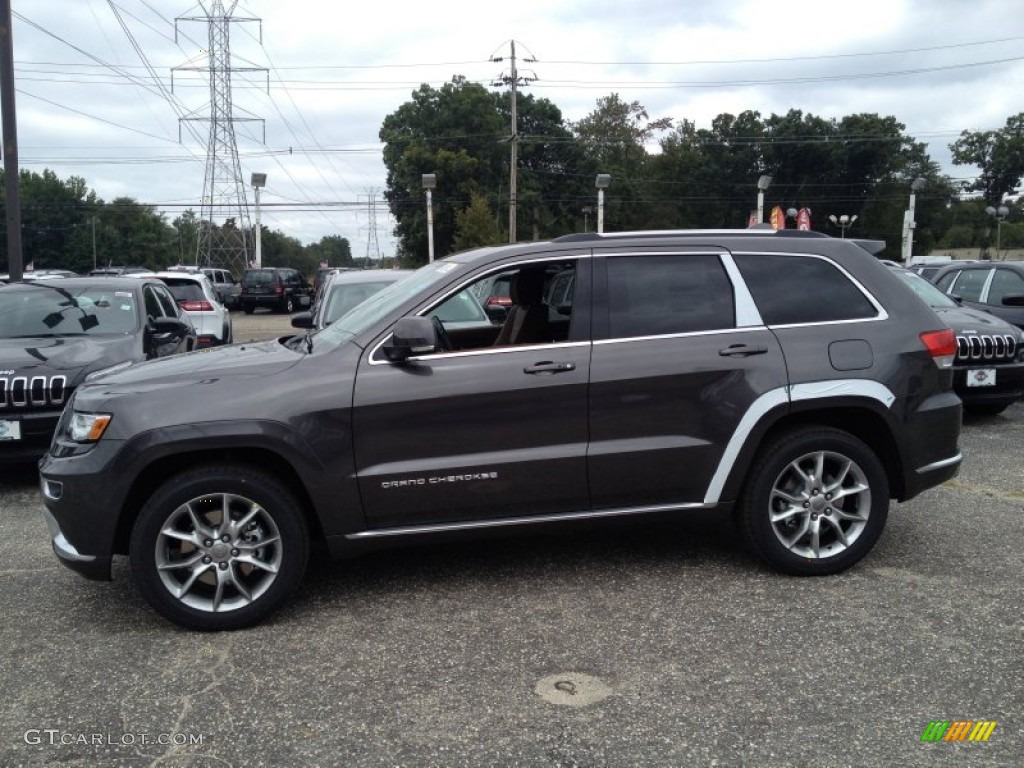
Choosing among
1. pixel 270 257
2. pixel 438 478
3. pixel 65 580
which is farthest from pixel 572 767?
pixel 270 257

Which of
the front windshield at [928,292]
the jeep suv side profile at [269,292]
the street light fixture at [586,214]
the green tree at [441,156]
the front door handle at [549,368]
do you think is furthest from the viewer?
the street light fixture at [586,214]

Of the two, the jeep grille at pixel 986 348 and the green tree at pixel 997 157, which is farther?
the green tree at pixel 997 157

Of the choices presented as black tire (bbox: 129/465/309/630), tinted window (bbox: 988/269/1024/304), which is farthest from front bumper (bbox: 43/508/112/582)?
tinted window (bbox: 988/269/1024/304)

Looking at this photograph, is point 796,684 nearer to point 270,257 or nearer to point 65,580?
point 65,580

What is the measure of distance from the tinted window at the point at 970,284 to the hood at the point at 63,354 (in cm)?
971

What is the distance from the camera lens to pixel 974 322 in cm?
891

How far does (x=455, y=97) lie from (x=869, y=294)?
228 ft

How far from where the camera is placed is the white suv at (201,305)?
14.2 metres

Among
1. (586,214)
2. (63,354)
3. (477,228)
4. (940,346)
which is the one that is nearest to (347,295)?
(63,354)

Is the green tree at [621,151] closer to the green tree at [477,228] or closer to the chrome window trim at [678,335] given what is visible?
the green tree at [477,228]

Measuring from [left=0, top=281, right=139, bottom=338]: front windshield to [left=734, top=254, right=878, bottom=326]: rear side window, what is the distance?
5.61 m

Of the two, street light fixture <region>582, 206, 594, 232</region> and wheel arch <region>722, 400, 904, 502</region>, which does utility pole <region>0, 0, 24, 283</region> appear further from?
street light fixture <region>582, 206, 594, 232</region>

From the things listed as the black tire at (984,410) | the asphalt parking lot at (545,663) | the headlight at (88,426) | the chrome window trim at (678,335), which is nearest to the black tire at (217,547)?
the asphalt parking lot at (545,663)
